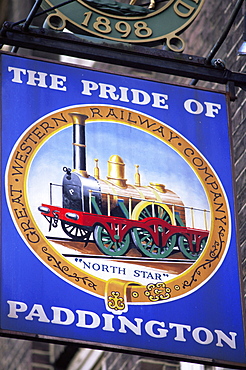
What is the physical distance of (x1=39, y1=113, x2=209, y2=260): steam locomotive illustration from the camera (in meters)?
7.63

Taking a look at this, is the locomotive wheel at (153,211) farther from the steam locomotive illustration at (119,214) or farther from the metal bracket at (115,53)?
the metal bracket at (115,53)

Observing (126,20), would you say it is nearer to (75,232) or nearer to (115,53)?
(115,53)

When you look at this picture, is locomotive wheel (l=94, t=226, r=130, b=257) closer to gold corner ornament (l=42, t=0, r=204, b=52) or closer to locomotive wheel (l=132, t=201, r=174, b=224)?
locomotive wheel (l=132, t=201, r=174, b=224)

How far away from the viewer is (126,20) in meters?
8.84

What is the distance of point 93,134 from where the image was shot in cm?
816

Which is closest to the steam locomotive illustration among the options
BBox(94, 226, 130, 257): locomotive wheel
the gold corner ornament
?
BBox(94, 226, 130, 257): locomotive wheel

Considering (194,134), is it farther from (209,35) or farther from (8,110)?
(209,35)

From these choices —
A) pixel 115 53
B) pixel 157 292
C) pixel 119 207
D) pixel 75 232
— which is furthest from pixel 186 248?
pixel 115 53

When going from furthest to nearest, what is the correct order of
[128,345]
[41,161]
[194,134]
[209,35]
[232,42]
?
[209,35]
[232,42]
[194,134]
[41,161]
[128,345]

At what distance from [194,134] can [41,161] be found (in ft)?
4.07

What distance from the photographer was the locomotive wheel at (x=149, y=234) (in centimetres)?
772

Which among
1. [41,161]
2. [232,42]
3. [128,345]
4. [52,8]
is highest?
[232,42]

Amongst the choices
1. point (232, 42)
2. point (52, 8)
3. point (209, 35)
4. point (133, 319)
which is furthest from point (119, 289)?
point (209, 35)

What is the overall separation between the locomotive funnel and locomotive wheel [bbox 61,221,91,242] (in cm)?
46
